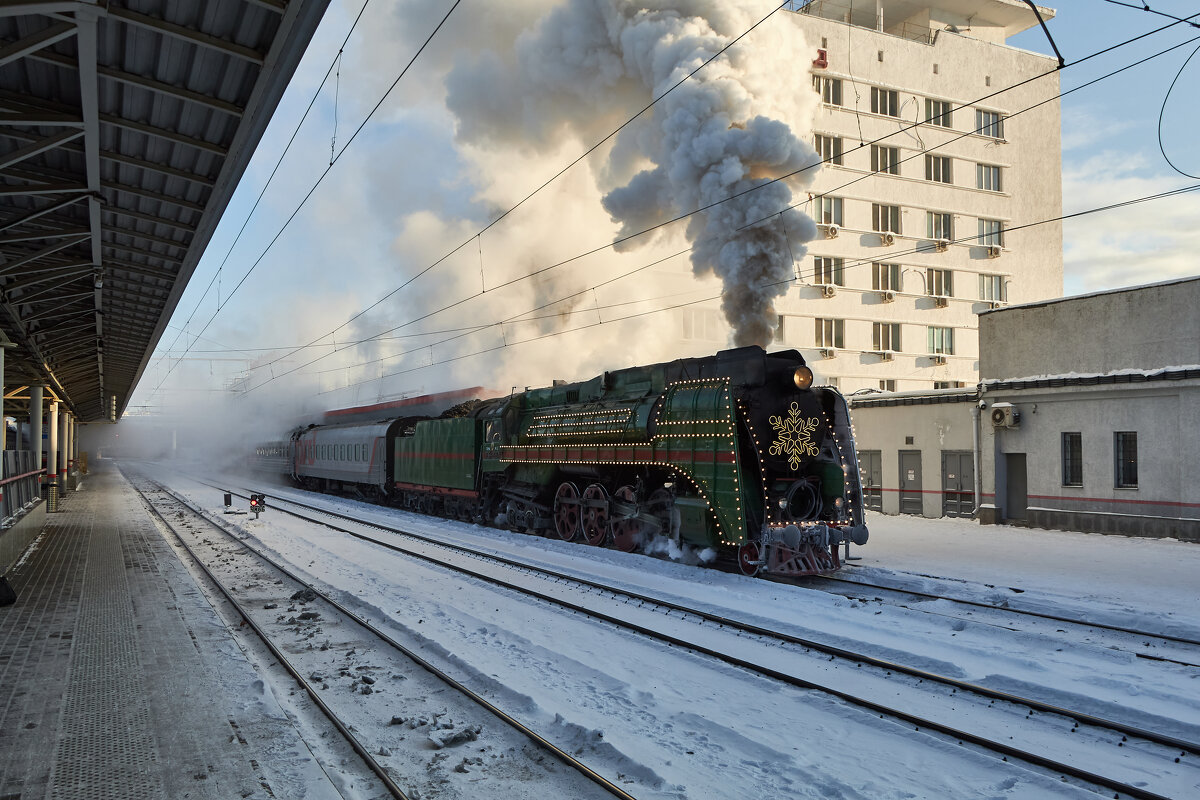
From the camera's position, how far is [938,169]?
3344 centimetres

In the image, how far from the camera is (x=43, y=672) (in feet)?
20.2

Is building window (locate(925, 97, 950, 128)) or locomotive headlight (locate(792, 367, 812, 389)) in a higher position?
building window (locate(925, 97, 950, 128))

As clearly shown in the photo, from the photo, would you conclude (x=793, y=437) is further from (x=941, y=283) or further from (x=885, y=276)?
(x=941, y=283)

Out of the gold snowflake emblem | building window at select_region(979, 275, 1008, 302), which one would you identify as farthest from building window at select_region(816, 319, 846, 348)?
the gold snowflake emblem

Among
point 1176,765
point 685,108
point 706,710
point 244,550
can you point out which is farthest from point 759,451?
point 244,550

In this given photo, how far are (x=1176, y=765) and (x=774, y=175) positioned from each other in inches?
471

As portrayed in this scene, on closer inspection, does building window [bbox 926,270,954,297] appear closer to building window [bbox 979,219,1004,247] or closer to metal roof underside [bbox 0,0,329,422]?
building window [bbox 979,219,1004,247]

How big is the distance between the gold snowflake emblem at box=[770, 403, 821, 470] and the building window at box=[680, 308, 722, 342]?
1924 cm

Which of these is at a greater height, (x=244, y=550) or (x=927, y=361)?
(x=927, y=361)

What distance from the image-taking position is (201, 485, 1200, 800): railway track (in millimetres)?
4551

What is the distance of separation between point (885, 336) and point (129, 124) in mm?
30656

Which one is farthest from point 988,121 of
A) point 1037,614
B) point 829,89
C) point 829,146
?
point 1037,614

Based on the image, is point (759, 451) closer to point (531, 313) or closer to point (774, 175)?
point (774, 175)

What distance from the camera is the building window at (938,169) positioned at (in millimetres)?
33188
